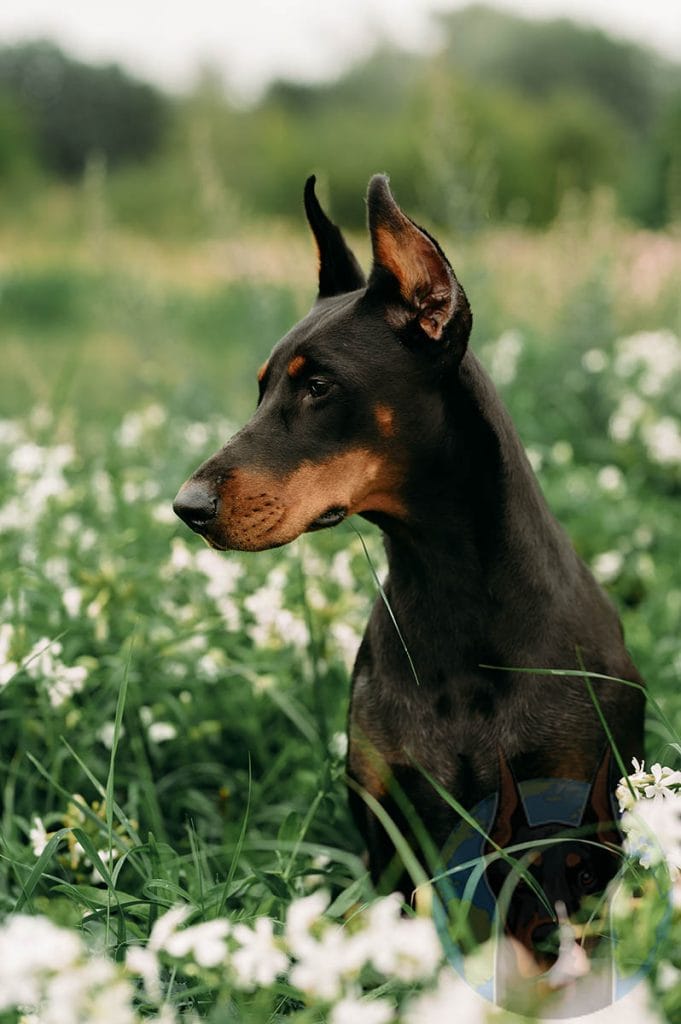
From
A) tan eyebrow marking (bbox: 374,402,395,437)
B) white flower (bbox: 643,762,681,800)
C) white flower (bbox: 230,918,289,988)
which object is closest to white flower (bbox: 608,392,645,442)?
tan eyebrow marking (bbox: 374,402,395,437)

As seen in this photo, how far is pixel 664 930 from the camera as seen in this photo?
1395mm

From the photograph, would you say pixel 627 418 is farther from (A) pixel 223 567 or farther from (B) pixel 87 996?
(B) pixel 87 996

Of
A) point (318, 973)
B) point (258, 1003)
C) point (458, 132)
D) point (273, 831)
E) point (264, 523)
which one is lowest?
point (273, 831)

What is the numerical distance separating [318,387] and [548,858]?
106 cm

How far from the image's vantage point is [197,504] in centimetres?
193

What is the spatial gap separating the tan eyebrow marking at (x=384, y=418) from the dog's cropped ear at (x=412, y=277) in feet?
0.54

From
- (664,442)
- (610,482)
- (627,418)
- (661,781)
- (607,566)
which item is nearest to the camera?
(661,781)

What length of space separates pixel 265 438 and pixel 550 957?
3.73ft

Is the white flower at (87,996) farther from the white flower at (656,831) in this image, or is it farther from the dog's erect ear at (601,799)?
the dog's erect ear at (601,799)

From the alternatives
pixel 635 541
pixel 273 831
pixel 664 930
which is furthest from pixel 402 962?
pixel 635 541

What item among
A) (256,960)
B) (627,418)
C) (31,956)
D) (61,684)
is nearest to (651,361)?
(627,418)

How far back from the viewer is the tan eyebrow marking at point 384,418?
6.58 ft

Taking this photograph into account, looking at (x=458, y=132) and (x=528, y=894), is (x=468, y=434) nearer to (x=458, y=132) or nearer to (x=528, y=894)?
(x=528, y=894)

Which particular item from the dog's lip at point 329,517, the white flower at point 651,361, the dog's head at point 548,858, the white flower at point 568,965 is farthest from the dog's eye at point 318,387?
the white flower at point 651,361
